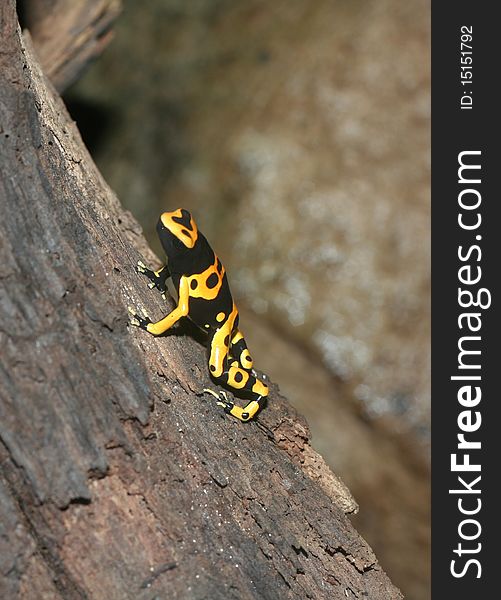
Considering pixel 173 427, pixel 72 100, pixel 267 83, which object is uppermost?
pixel 267 83

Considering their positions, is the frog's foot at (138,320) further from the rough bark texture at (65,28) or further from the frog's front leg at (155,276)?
the rough bark texture at (65,28)

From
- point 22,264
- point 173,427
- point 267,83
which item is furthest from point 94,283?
point 267,83

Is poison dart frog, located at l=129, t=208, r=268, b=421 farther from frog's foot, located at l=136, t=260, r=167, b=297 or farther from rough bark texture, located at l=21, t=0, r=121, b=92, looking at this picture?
rough bark texture, located at l=21, t=0, r=121, b=92

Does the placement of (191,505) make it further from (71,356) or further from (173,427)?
(71,356)

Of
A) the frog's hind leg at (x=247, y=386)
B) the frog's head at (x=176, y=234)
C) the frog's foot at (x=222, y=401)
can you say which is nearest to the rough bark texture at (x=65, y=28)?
the frog's head at (x=176, y=234)

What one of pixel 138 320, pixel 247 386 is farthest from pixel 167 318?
pixel 247 386

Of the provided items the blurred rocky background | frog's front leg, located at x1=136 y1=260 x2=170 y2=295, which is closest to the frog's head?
frog's front leg, located at x1=136 y1=260 x2=170 y2=295
